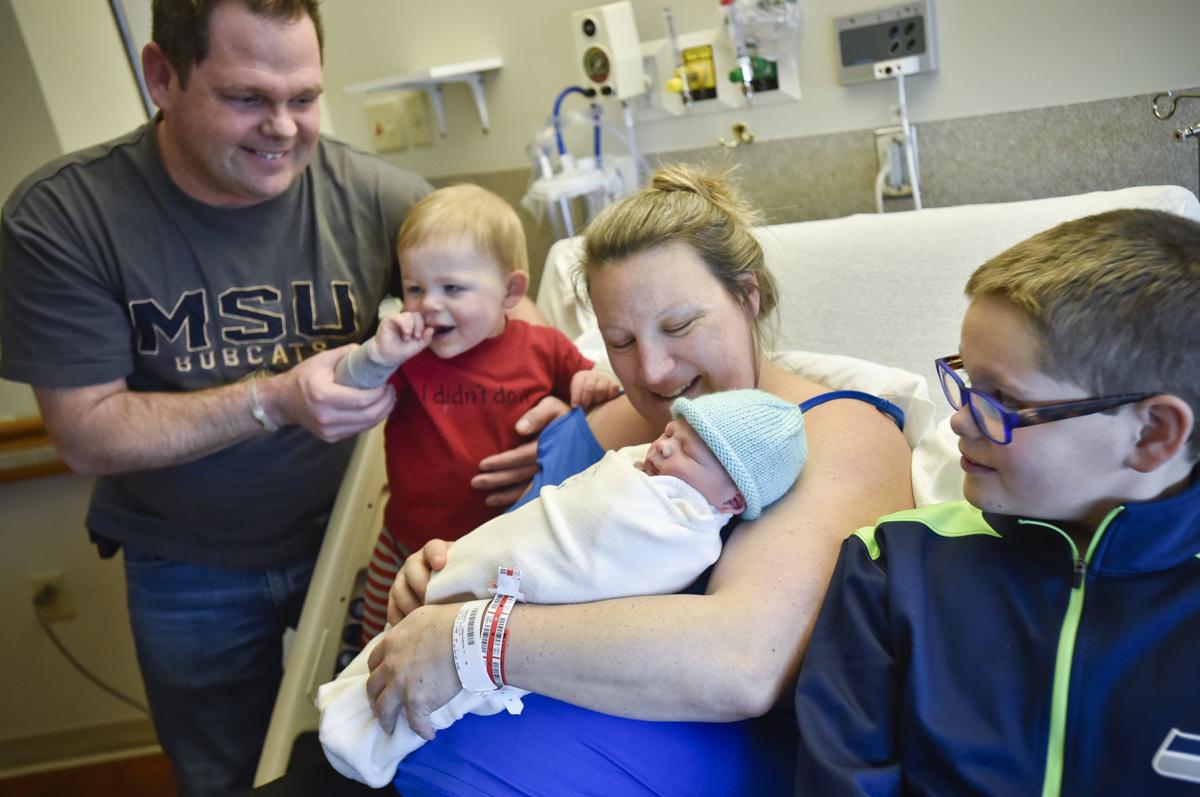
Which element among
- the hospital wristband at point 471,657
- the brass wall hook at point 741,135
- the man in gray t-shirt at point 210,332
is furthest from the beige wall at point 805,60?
the hospital wristband at point 471,657

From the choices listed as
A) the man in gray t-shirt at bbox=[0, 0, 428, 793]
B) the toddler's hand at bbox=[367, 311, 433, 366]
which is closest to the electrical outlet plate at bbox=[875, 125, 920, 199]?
the man in gray t-shirt at bbox=[0, 0, 428, 793]

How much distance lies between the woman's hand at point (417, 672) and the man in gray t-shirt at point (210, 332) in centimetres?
49

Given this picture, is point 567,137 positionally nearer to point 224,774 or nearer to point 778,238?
point 778,238

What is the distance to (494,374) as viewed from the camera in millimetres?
1733

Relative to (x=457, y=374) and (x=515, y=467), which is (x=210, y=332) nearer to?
(x=457, y=374)

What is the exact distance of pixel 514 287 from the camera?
1747 mm

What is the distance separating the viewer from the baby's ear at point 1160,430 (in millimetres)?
862

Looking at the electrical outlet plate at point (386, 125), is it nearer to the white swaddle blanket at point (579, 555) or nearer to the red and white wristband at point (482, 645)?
the white swaddle blanket at point (579, 555)

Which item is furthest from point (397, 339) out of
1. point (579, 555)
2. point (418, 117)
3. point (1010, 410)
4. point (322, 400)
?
point (418, 117)

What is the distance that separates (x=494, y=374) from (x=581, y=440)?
278 millimetres

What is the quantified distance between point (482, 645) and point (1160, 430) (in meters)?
0.73

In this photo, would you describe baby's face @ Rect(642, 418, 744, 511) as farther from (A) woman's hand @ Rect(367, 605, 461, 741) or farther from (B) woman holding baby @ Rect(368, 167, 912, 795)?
(A) woman's hand @ Rect(367, 605, 461, 741)

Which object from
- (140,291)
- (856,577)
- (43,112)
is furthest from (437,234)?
(43,112)

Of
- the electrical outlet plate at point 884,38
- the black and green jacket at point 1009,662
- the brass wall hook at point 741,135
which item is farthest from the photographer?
the brass wall hook at point 741,135
